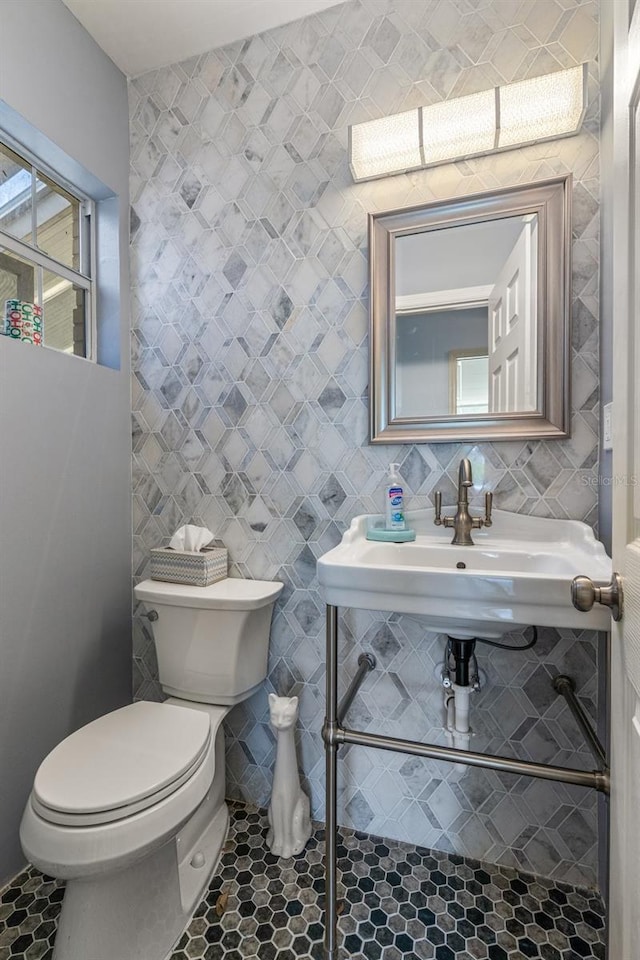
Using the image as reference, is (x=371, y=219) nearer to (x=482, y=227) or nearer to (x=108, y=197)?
(x=482, y=227)

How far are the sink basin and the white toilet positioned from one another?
430mm

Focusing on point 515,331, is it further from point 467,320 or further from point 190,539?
point 190,539

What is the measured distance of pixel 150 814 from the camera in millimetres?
957

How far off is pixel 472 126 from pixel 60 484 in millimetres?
1550

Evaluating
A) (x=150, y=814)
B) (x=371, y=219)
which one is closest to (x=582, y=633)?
(x=150, y=814)

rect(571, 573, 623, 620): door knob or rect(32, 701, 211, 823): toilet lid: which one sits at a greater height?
rect(571, 573, 623, 620): door knob

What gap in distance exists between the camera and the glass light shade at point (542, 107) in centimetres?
120

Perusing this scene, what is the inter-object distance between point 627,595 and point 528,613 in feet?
0.97

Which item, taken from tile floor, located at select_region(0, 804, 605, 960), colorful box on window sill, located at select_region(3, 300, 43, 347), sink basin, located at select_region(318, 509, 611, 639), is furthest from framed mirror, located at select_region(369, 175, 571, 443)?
tile floor, located at select_region(0, 804, 605, 960)

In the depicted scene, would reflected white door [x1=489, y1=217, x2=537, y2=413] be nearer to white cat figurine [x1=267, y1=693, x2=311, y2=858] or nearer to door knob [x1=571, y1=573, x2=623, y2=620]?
door knob [x1=571, y1=573, x2=623, y2=620]

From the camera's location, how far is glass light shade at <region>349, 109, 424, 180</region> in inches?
52.8

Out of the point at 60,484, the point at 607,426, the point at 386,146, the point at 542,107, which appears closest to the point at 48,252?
the point at 60,484

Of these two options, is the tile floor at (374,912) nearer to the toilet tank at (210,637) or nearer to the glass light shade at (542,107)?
the toilet tank at (210,637)

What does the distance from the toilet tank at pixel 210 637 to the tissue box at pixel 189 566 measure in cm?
3
